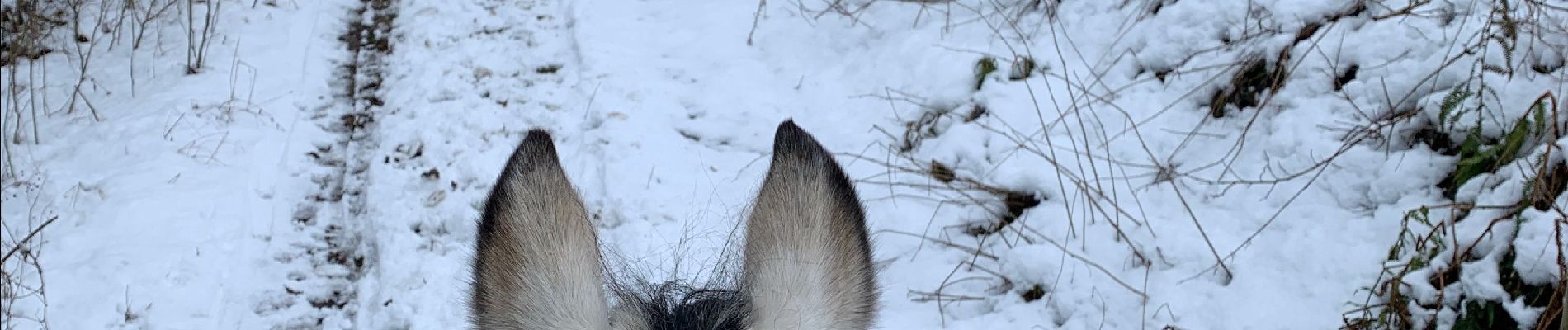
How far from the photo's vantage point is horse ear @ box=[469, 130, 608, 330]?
5.26 ft

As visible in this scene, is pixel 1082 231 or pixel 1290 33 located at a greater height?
pixel 1290 33

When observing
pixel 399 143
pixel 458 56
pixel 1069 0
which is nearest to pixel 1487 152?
pixel 1069 0

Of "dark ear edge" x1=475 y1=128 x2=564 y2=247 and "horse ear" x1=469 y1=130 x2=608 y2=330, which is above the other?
"dark ear edge" x1=475 y1=128 x2=564 y2=247

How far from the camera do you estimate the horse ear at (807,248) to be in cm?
168

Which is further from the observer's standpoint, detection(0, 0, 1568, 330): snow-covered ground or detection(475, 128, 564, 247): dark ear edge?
detection(0, 0, 1568, 330): snow-covered ground

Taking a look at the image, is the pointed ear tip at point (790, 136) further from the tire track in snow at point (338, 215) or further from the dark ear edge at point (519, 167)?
the tire track in snow at point (338, 215)

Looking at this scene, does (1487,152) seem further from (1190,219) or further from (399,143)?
(399,143)

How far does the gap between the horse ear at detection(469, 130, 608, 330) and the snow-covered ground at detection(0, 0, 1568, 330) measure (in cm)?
163

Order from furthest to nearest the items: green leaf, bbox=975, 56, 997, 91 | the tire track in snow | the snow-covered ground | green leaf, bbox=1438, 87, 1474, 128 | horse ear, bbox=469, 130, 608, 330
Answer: green leaf, bbox=975, 56, 997, 91 → the tire track in snow → the snow-covered ground → green leaf, bbox=1438, 87, 1474, 128 → horse ear, bbox=469, 130, 608, 330

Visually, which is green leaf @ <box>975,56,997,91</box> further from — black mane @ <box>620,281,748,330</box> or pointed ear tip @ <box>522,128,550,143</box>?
pointed ear tip @ <box>522,128,550,143</box>

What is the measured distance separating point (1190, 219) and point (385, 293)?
3236 mm

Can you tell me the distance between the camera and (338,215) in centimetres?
503

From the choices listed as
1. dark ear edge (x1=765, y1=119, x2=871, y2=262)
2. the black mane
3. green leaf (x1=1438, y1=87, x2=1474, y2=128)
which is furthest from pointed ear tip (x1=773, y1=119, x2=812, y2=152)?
green leaf (x1=1438, y1=87, x2=1474, y2=128)

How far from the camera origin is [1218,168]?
15.3ft
